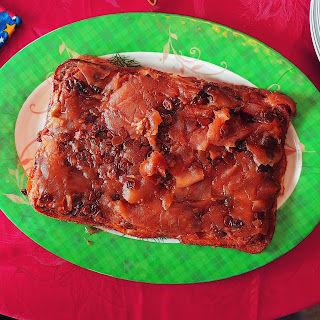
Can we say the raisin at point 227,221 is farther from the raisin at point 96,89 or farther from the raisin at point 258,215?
the raisin at point 96,89

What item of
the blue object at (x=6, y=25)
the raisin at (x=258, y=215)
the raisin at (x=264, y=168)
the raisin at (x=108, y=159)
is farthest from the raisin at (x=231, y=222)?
the blue object at (x=6, y=25)

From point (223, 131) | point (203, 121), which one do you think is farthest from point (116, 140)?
point (223, 131)

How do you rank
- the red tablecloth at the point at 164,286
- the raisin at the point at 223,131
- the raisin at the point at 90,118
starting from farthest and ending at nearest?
the red tablecloth at the point at 164,286
the raisin at the point at 90,118
the raisin at the point at 223,131

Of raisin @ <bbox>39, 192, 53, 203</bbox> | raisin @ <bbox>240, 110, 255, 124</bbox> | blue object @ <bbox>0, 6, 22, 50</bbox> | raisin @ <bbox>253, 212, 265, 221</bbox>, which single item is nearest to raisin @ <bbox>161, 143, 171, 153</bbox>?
raisin @ <bbox>240, 110, 255, 124</bbox>

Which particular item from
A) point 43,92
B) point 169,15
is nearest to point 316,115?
point 169,15

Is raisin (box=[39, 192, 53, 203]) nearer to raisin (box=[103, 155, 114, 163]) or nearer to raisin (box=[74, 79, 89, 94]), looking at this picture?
raisin (box=[103, 155, 114, 163])
